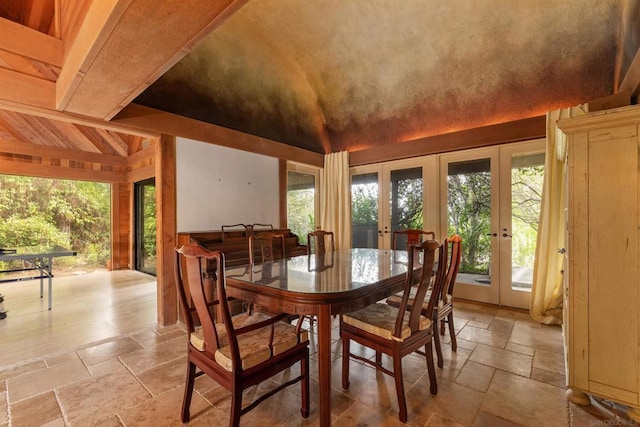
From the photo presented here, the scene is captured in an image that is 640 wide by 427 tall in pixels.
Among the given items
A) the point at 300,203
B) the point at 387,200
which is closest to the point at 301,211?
the point at 300,203

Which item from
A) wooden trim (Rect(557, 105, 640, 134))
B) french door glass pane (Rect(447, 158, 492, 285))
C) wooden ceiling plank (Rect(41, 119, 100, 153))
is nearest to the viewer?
wooden trim (Rect(557, 105, 640, 134))

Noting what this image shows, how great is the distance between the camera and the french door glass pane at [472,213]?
12.1 ft

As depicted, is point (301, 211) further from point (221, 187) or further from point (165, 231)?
point (165, 231)

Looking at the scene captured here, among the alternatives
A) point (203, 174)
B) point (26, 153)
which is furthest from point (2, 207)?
point (203, 174)

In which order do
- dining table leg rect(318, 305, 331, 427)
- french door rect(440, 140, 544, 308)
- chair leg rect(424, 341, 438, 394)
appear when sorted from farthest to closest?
french door rect(440, 140, 544, 308) → chair leg rect(424, 341, 438, 394) → dining table leg rect(318, 305, 331, 427)

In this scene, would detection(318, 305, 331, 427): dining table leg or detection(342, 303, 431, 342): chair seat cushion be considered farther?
detection(342, 303, 431, 342): chair seat cushion

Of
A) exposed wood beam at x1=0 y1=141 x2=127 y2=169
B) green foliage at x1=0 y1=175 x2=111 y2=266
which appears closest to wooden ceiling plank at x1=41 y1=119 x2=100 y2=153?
exposed wood beam at x1=0 y1=141 x2=127 y2=169

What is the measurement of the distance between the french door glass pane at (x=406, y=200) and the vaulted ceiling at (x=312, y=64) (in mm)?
608

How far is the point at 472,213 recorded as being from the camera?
150 inches

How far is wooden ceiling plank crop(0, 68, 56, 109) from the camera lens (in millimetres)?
2199

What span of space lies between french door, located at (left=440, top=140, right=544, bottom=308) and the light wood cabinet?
1.86 metres

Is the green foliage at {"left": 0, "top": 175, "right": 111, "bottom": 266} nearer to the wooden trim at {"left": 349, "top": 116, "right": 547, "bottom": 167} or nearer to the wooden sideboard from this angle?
the wooden sideboard

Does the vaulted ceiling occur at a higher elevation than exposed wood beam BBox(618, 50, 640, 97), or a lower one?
higher

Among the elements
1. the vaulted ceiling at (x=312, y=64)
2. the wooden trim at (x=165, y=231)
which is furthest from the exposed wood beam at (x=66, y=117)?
the wooden trim at (x=165, y=231)
